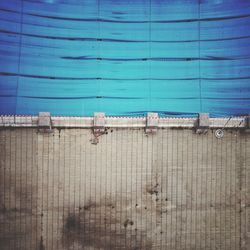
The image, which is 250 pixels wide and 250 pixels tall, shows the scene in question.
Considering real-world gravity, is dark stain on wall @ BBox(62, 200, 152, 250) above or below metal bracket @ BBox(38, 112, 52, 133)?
below

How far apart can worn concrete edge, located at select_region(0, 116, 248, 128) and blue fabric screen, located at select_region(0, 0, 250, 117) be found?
0.33 meters

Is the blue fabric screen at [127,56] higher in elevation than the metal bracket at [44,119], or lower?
higher

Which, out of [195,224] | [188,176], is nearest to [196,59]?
[188,176]

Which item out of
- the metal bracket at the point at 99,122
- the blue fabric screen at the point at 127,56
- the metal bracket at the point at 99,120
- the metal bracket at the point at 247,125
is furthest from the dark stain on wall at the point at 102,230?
the metal bracket at the point at 247,125

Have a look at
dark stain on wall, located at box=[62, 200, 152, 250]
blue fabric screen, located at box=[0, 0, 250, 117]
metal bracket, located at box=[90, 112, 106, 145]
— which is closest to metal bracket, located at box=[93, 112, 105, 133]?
metal bracket, located at box=[90, 112, 106, 145]

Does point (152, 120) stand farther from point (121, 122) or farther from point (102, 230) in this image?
point (102, 230)

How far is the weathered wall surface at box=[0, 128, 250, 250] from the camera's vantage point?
9547mm

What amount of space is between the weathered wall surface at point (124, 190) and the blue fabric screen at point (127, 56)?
1.34 meters

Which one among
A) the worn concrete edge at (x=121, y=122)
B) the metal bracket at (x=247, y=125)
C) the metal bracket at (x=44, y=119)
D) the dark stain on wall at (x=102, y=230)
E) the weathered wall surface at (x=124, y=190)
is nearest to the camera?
the metal bracket at (x=44, y=119)

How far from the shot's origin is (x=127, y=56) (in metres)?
10.1

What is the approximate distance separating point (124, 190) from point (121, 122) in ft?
9.73

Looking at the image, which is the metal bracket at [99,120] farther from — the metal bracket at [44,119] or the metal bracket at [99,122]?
the metal bracket at [44,119]

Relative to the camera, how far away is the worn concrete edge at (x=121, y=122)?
9.40 m

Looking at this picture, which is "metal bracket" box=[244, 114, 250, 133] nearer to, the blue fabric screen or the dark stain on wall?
the blue fabric screen
